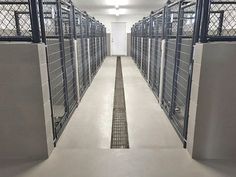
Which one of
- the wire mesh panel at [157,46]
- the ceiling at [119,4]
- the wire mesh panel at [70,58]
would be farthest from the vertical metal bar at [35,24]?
the ceiling at [119,4]

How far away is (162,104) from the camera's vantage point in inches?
139


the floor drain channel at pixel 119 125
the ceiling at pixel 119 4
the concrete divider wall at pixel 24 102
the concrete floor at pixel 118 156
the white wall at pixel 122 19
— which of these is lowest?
the floor drain channel at pixel 119 125

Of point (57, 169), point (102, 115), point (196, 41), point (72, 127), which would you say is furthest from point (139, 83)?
point (57, 169)

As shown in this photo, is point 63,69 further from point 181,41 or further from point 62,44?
point 181,41

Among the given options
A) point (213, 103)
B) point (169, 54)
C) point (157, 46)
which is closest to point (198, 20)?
point (213, 103)

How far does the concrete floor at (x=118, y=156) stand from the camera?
176 centimetres

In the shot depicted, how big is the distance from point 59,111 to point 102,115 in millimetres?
873

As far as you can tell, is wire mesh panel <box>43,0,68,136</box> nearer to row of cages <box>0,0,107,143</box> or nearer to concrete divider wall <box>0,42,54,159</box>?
row of cages <box>0,0,107,143</box>

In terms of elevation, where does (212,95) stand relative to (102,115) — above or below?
above

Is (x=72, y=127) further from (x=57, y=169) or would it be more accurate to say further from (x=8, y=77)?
(x=8, y=77)

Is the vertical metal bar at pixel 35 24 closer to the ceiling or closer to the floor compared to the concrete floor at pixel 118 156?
closer to the ceiling

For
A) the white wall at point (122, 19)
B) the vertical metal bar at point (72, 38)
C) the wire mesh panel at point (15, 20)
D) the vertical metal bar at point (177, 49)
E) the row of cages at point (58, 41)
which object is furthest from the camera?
the white wall at point (122, 19)

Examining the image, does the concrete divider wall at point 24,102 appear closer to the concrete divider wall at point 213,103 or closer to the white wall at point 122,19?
the concrete divider wall at point 213,103

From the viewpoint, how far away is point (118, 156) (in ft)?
6.51
